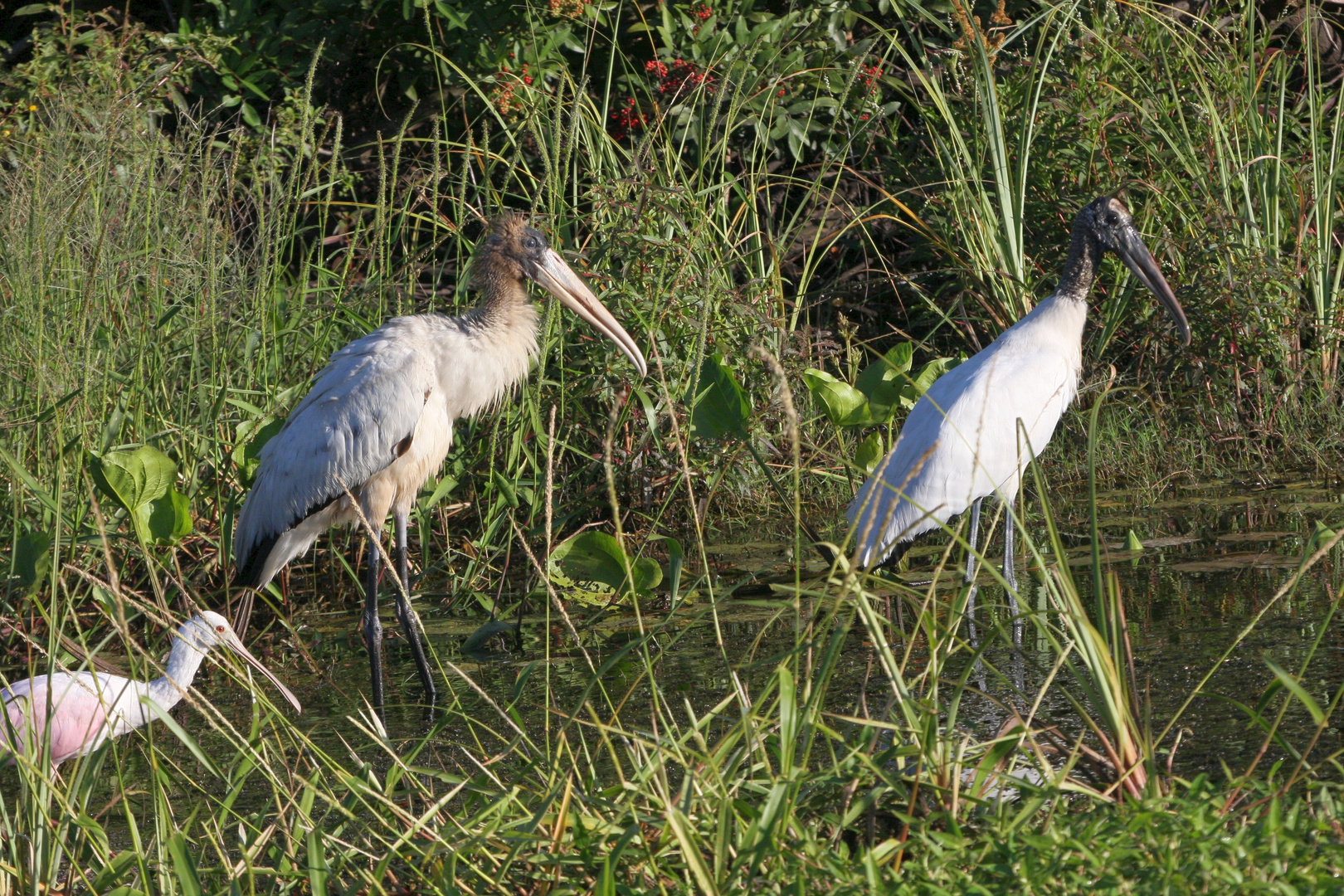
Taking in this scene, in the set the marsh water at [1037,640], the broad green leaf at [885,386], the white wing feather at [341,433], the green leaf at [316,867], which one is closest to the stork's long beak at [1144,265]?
the marsh water at [1037,640]

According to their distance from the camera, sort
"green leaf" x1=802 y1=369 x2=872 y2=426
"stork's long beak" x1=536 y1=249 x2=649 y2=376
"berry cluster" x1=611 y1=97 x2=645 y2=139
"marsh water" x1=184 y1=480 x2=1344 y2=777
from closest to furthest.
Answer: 1. "marsh water" x1=184 y1=480 x2=1344 y2=777
2. "green leaf" x1=802 y1=369 x2=872 y2=426
3. "stork's long beak" x1=536 y1=249 x2=649 y2=376
4. "berry cluster" x1=611 y1=97 x2=645 y2=139

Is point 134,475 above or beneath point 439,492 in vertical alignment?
above

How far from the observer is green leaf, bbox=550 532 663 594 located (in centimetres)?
400

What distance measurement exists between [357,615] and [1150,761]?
365 cm

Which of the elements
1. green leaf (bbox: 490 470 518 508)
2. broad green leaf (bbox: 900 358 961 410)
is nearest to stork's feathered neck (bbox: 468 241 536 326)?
green leaf (bbox: 490 470 518 508)

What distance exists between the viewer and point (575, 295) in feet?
16.2

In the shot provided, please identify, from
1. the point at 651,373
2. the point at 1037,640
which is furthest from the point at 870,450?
the point at 1037,640

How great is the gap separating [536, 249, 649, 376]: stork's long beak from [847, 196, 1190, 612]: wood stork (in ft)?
3.47

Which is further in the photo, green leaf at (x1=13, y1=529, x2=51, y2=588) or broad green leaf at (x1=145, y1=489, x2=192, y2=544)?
broad green leaf at (x1=145, y1=489, x2=192, y2=544)

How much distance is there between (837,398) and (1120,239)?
48.8 inches

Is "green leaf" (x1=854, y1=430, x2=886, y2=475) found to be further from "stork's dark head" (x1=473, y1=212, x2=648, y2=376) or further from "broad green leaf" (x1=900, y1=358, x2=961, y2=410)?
"stork's dark head" (x1=473, y1=212, x2=648, y2=376)

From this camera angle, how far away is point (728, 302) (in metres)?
5.29

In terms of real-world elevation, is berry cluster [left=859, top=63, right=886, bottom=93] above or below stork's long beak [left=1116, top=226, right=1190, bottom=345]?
above

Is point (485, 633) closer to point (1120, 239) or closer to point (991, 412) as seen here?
point (991, 412)
